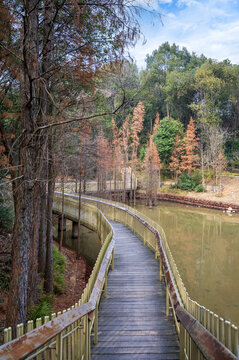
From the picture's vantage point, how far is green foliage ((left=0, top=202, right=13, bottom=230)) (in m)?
7.85

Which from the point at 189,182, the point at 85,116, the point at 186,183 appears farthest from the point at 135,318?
the point at 189,182

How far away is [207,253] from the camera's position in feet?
47.2

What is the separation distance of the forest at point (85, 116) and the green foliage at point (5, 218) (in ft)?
0.12

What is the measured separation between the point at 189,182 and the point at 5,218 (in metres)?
28.2

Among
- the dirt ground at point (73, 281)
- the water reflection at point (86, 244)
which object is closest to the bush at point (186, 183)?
the water reflection at point (86, 244)

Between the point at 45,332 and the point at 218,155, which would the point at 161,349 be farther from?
the point at 218,155

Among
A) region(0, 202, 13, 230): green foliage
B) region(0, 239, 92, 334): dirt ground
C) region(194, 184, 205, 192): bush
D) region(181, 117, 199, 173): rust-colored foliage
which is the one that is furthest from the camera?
region(181, 117, 199, 173): rust-colored foliage

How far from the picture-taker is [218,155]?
31.5m

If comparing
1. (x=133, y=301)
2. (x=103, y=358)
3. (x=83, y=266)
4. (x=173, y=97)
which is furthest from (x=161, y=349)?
(x=173, y=97)

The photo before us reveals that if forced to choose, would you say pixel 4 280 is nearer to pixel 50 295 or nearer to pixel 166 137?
pixel 50 295

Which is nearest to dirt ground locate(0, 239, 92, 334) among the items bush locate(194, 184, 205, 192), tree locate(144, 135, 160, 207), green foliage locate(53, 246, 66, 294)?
green foliage locate(53, 246, 66, 294)

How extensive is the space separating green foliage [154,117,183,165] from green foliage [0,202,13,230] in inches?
1168

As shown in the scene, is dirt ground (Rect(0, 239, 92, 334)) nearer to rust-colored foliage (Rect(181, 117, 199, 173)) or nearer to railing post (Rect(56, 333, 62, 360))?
railing post (Rect(56, 333, 62, 360))

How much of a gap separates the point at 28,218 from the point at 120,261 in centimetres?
461
